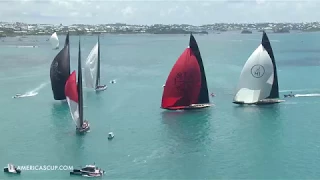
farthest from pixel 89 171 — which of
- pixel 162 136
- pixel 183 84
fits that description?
pixel 183 84

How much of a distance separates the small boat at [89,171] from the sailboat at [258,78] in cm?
3003

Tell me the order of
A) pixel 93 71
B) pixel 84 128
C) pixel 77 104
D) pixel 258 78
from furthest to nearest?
1. pixel 93 71
2. pixel 258 78
3. pixel 77 104
4. pixel 84 128

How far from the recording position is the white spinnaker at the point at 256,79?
67.1m

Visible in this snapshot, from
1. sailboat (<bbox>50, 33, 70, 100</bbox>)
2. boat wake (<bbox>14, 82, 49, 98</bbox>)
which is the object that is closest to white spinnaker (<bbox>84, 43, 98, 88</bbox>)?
boat wake (<bbox>14, 82, 49, 98</bbox>)

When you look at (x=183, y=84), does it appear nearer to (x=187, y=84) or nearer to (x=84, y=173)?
(x=187, y=84)

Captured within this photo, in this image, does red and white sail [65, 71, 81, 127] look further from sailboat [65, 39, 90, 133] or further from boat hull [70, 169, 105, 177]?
boat hull [70, 169, 105, 177]

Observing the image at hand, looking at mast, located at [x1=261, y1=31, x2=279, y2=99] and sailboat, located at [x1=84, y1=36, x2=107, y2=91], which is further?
sailboat, located at [x1=84, y1=36, x2=107, y2=91]

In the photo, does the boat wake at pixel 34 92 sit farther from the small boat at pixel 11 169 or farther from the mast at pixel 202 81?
the small boat at pixel 11 169

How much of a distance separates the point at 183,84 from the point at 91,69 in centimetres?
2139

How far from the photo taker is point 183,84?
64.2 m

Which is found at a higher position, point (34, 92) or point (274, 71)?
point (274, 71)

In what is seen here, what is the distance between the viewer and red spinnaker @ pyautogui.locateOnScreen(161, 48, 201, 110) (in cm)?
6359

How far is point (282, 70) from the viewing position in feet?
351

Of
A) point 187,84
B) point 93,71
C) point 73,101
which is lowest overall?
point 93,71
